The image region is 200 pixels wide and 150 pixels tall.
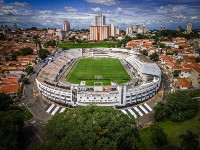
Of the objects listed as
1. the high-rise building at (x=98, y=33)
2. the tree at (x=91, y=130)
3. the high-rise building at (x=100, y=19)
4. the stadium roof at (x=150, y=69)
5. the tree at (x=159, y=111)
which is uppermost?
the high-rise building at (x=100, y=19)

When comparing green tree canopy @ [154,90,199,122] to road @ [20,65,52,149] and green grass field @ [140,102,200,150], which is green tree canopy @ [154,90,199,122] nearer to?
green grass field @ [140,102,200,150]

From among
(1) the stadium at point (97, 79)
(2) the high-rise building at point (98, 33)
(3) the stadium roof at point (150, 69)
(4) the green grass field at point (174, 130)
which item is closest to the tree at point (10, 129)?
(1) the stadium at point (97, 79)

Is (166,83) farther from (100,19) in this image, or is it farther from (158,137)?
(100,19)

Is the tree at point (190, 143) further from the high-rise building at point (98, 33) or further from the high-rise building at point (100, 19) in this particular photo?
the high-rise building at point (100, 19)

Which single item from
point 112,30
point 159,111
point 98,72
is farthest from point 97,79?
point 112,30

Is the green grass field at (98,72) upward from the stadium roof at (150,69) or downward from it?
downward

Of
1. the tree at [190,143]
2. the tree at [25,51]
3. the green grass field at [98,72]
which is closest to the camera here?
the tree at [190,143]

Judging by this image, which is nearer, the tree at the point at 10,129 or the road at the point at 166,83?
the tree at the point at 10,129

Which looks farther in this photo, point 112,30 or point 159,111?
point 112,30
